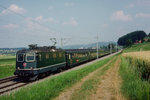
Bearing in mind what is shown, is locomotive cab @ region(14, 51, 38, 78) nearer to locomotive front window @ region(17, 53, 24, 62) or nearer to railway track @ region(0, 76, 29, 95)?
locomotive front window @ region(17, 53, 24, 62)

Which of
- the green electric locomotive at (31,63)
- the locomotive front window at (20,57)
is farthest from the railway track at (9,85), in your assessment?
the locomotive front window at (20,57)

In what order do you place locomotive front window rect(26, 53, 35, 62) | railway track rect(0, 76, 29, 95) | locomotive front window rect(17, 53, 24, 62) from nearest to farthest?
railway track rect(0, 76, 29, 95), locomotive front window rect(26, 53, 35, 62), locomotive front window rect(17, 53, 24, 62)

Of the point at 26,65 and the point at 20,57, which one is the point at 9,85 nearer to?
the point at 26,65

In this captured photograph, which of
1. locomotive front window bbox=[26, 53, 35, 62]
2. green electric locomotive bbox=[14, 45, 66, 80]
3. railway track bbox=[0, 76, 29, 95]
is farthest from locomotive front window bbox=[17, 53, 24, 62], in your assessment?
railway track bbox=[0, 76, 29, 95]

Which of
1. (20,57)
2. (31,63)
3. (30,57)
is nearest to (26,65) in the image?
(31,63)

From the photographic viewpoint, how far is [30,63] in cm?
1556

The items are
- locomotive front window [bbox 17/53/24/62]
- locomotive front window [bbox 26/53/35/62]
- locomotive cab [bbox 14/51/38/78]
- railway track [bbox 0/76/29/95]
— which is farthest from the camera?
locomotive front window [bbox 17/53/24/62]

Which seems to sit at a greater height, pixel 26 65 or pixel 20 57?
pixel 20 57

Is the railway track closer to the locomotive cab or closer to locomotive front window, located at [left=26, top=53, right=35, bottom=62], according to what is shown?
the locomotive cab

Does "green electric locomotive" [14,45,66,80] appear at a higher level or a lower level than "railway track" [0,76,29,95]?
higher

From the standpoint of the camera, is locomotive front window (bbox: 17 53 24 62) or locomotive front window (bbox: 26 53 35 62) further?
locomotive front window (bbox: 17 53 24 62)

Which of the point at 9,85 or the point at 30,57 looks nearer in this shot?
the point at 9,85

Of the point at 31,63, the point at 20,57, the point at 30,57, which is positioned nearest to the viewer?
the point at 31,63

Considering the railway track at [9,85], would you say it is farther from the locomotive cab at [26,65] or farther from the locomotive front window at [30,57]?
the locomotive front window at [30,57]
